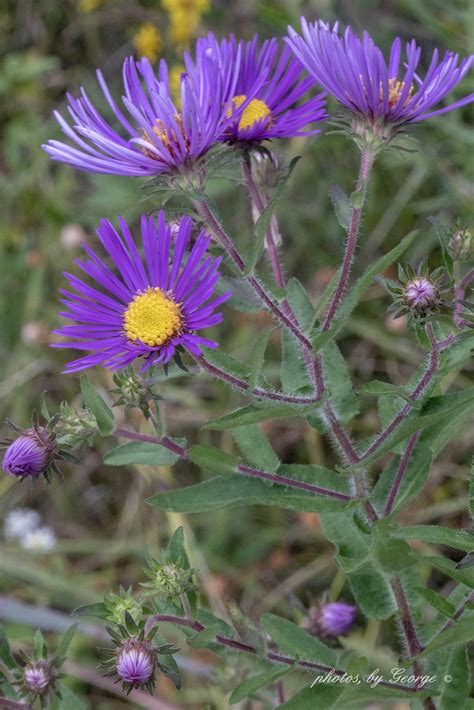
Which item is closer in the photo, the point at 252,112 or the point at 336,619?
the point at 252,112

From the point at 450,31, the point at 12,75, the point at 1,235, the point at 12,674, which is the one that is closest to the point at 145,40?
the point at 12,75

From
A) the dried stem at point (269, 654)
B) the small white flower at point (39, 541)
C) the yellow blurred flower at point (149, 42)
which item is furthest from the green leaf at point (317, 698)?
the yellow blurred flower at point (149, 42)

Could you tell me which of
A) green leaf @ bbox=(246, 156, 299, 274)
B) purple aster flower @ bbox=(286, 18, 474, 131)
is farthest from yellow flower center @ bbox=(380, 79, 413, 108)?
green leaf @ bbox=(246, 156, 299, 274)

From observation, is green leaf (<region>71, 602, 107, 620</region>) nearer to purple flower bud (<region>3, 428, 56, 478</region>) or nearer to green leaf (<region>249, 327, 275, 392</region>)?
purple flower bud (<region>3, 428, 56, 478</region>)

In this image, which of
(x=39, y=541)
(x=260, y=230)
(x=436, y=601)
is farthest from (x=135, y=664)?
(x=39, y=541)

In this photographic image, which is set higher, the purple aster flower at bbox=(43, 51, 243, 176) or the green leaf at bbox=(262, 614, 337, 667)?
the purple aster flower at bbox=(43, 51, 243, 176)

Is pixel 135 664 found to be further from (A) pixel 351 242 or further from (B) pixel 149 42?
(B) pixel 149 42
